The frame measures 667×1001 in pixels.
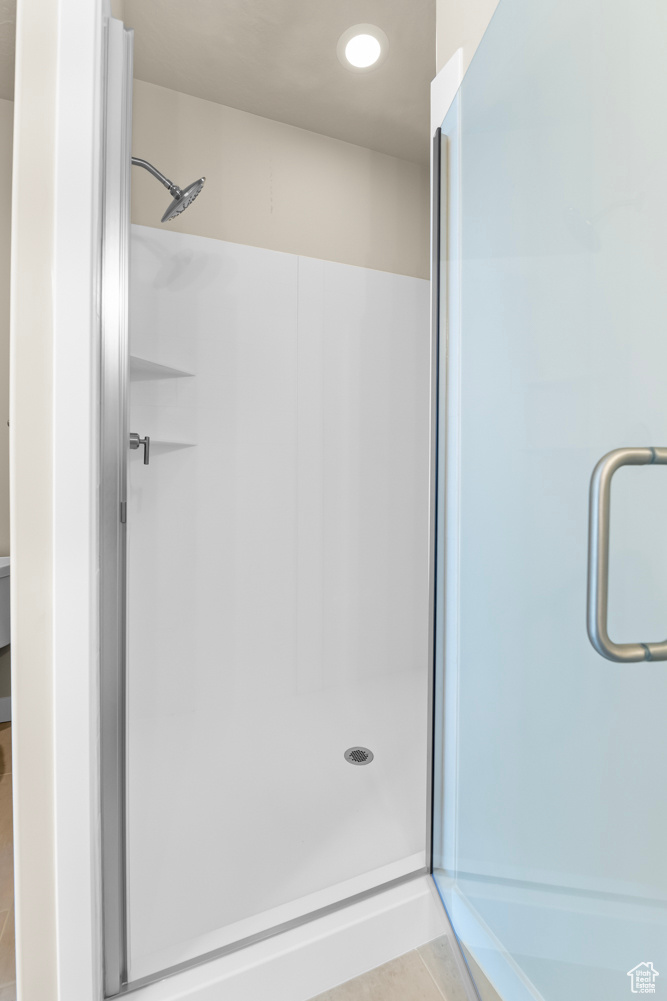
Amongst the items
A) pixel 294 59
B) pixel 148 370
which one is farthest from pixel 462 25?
pixel 148 370

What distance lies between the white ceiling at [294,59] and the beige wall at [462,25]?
60cm

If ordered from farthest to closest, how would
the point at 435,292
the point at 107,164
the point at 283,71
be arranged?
1. the point at 283,71
2. the point at 435,292
3. the point at 107,164

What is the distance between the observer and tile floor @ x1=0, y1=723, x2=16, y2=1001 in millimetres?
860

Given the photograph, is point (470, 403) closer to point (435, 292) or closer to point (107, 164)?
point (435, 292)

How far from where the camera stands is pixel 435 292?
3.47 feet

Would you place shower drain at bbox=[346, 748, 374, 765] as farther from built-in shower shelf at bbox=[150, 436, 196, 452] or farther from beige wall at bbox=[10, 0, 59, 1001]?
built-in shower shelf at bbox=[150, 436, 196, 452]

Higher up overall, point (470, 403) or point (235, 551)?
point (470, 403)

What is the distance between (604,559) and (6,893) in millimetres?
1384

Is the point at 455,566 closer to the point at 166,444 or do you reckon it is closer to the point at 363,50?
the point at 166,444

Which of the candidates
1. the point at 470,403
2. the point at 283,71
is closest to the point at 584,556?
the point at 470,403

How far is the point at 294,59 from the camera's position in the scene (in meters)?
1.58

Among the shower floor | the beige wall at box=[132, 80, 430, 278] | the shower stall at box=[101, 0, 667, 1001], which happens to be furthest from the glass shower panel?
the beige wall at box=[132, 80, 430, 278]

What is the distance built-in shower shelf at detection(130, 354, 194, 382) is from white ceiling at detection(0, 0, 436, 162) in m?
0.87

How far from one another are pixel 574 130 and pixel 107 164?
68 centimetres
